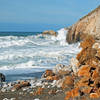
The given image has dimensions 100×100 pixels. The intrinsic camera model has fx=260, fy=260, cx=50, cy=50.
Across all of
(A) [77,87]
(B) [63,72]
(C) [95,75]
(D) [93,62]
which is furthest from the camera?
(B) [63,72]

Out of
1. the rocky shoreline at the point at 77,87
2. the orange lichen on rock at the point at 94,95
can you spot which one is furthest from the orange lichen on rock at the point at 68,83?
the orange lichen on rock at the point at 94,95

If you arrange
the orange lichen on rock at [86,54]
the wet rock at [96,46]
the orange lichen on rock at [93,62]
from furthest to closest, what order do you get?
the wet rock at [96,46]
the orange lichen on rock at [86,54]
the orange lichen on rock at [93,62]

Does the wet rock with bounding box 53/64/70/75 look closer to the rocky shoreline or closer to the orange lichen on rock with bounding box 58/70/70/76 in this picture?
the orange lichen on rock with bounding box 58/70/70/76

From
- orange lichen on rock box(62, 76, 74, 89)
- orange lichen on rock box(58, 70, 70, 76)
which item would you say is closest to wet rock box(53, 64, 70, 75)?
orange lichen on rock box(58, 70, 70, 76)

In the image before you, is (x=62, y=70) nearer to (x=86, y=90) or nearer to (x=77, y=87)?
(x=77, y=87)

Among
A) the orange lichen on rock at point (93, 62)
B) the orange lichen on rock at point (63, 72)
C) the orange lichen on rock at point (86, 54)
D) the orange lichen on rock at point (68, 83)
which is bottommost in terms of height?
the orange lichen on rock at point (68, 83)

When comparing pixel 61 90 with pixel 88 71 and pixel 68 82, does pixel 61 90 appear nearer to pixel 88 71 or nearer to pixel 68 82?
pixel 68 82

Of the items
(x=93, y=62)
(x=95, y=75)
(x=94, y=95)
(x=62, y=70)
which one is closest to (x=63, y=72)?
(x=62, y=70)

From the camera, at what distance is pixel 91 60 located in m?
9.51

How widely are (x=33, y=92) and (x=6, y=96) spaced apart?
1001 millimetres

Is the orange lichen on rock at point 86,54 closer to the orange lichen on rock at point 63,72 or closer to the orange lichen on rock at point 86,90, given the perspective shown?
the orange lichen on rock at point 86,90

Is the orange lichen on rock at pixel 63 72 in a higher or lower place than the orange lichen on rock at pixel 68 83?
higher

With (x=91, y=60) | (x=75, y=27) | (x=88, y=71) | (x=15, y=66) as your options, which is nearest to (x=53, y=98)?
(x=88, y=71)

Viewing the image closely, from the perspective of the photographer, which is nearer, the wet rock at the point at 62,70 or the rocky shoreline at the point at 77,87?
the rocky shoreline at the point at 77,87
